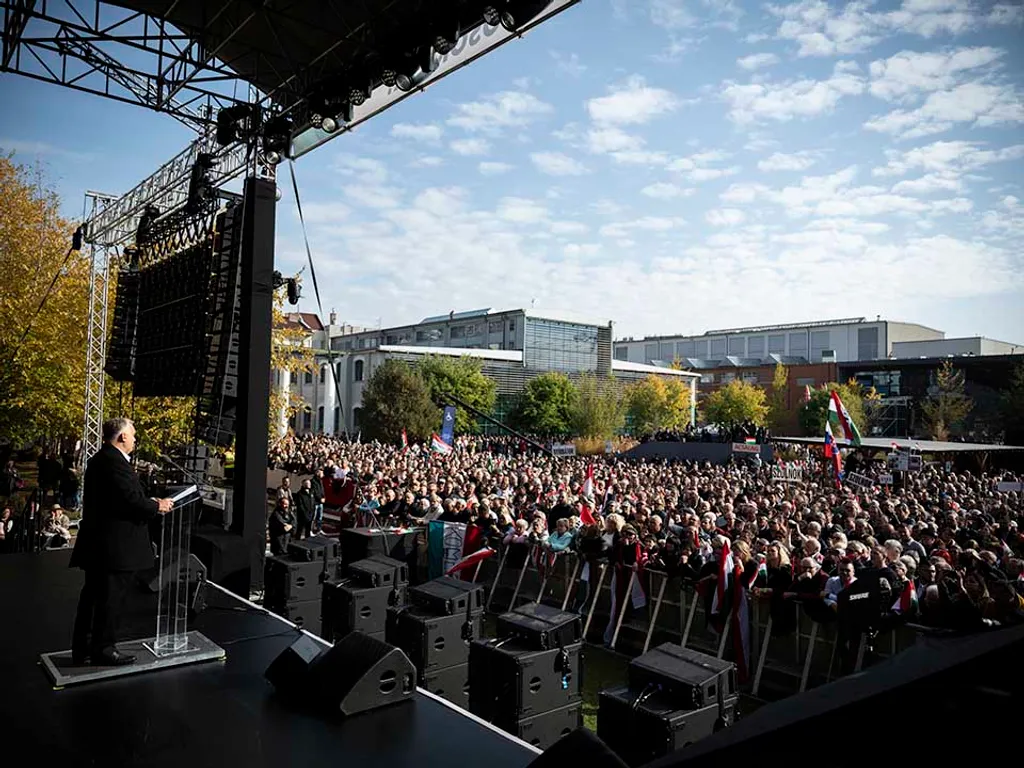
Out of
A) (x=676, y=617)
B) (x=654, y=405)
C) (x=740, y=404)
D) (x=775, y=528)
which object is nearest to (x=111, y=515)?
(x=676, y=617)

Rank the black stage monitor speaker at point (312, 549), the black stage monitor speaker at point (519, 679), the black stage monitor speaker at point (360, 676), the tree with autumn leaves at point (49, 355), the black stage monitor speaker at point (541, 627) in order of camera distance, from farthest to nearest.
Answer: the tree with autumn leaves at point (49, 355), the black stage monitor speaker at point (312, 549), the black stage monitor speaker at point (541, 627), the black stage monitor speaker at point (519, 679), the black stage monitor speaker at point (360, 676)

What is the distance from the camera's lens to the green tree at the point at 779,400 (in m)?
68.5

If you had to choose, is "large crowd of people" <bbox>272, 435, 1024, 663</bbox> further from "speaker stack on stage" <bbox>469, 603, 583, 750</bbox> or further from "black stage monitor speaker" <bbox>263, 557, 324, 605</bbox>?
"black stage monitor speaker" <bbox>263, 557, 324, 605</bbox>

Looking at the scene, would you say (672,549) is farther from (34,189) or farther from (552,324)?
(552,324)

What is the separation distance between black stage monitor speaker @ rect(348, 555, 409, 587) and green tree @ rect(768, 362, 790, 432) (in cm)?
6455

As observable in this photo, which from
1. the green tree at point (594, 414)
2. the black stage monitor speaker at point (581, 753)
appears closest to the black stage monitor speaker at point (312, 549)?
the black stage monitor speaker at point (581, 753)

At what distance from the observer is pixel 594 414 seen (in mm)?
54031

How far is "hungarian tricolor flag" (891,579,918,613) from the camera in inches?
287

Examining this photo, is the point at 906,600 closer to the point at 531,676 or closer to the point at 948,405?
the point at 531,676

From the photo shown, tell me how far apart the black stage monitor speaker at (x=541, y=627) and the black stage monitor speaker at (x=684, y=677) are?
0.94 m

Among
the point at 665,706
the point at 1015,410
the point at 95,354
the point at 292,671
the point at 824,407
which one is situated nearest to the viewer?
the point at 665,706

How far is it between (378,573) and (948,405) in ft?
176

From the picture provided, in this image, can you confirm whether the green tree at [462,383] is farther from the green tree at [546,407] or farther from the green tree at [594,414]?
the green tree at [594,414]

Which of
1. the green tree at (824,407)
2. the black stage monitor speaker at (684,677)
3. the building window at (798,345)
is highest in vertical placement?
the building window at (798,345)
